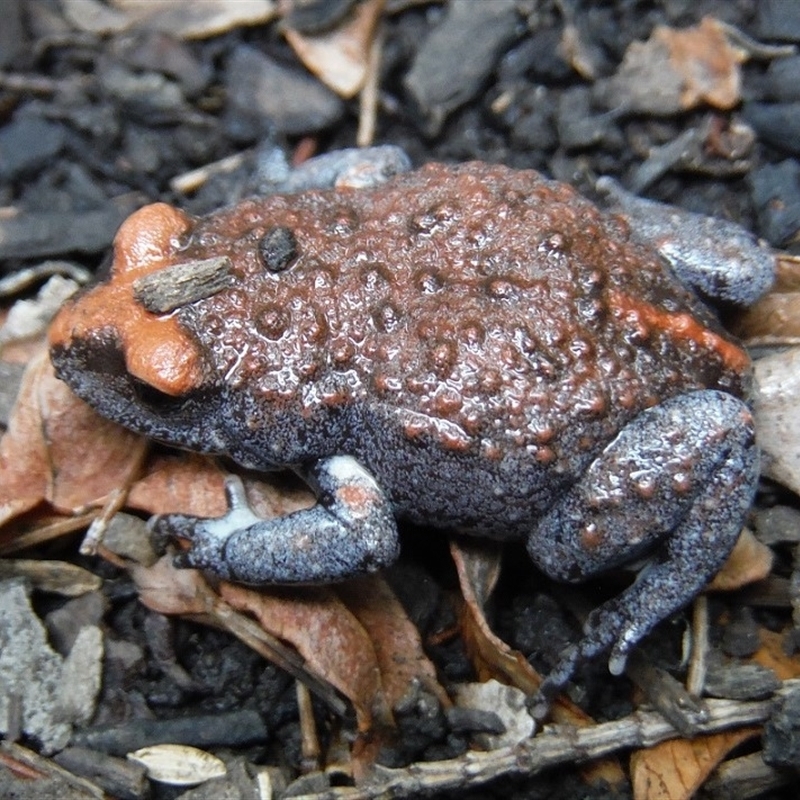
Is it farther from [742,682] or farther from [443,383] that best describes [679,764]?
[443,383]

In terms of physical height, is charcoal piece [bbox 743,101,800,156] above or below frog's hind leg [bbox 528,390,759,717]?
above

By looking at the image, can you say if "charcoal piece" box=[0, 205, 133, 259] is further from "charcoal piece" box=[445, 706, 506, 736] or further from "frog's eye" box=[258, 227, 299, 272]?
"charcoal piece" box=[445, 706, 506, 736]

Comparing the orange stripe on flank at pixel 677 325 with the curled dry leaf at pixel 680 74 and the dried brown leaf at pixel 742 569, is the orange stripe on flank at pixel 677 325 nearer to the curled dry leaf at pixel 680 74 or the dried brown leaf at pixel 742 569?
the dried brown leaf at pixel 742 569

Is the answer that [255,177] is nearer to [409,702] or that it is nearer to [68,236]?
[68,236]

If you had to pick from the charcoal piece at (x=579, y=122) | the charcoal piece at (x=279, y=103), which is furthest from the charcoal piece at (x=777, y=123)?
the charcoal piece at (x=279, y=103)

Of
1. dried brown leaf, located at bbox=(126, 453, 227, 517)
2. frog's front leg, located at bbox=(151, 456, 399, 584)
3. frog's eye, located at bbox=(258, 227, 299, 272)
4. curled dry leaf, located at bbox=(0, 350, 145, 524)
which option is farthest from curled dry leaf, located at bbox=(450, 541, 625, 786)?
curled dry leaf, located at bbox=(0, 350, 145, 524)

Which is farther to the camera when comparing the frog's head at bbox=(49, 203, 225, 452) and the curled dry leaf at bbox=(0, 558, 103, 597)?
the curled dry leaf at bbox=(0, 558, 103, 597)

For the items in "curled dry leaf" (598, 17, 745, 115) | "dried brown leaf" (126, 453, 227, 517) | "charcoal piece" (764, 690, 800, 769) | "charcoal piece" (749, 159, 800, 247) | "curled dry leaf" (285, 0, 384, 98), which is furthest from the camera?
"curled dry leaf" (285, 0, 384, 98)
